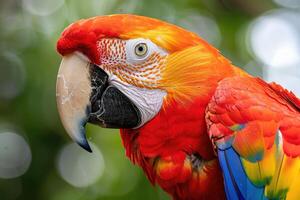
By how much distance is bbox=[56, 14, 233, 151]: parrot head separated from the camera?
1.79 metres

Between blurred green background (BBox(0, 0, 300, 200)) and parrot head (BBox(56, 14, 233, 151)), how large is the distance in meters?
0.98

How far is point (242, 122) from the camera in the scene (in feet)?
5.66

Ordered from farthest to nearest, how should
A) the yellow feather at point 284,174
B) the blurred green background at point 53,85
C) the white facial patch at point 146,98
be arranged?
1. the blurred green background at point 53,85
2. the white facial patch at point 146,98
3. the yellow feather at point 284,174

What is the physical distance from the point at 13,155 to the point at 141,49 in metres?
2.27

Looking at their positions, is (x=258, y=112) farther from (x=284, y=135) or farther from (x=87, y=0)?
(x=87, y=0)

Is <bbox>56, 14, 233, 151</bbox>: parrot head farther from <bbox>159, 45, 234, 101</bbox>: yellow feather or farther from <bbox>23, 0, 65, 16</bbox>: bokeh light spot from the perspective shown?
<bbox>23, 0, 65, 16</bbox>: bokeh light spot

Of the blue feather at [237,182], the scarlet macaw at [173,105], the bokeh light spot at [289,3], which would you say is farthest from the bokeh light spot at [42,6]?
the blue feather at [237,182]

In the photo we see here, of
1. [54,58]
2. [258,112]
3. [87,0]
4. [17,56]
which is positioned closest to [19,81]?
[17,56]

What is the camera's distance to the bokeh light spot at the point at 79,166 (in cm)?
326

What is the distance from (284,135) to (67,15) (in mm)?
1591

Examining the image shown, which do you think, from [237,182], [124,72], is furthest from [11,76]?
[237,182]

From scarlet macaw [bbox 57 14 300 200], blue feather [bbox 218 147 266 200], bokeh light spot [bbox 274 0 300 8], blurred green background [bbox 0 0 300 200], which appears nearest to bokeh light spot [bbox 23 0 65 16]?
blurred green background [bbox 0 0 300 200]

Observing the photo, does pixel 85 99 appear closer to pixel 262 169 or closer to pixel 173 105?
pixel 173 105

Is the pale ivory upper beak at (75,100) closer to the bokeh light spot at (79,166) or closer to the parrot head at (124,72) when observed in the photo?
the parrot head at (124,72)
